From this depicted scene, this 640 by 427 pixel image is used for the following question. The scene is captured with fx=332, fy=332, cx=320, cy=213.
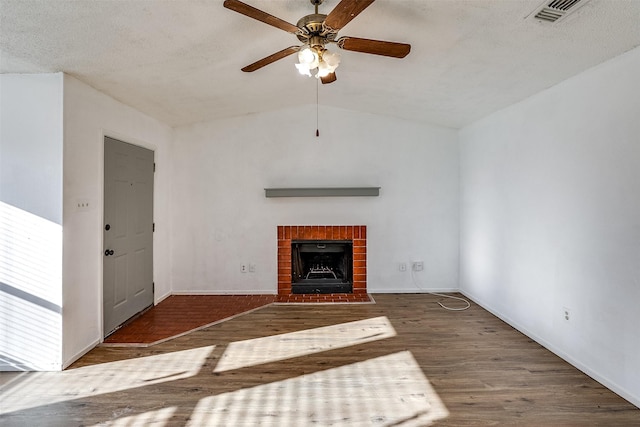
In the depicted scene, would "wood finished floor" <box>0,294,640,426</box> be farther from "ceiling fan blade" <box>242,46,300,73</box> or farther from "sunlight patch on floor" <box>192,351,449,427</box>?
"ceiling fan blade" <box>242,46,300,73</box>

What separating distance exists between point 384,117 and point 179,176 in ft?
9.51

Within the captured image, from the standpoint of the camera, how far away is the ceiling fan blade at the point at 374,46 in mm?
1884

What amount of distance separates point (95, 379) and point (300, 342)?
1.58 metres

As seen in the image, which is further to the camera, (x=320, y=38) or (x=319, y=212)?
(x=319, y=212)

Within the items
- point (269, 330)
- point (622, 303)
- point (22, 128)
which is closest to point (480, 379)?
point (622, 303)

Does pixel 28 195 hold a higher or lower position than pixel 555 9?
lower

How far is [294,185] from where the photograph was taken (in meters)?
4.53

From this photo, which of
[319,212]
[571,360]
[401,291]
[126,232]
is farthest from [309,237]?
[571,360]

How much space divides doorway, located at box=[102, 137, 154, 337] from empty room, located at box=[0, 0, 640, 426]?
3 centimetres

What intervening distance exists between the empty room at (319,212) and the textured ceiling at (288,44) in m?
0.02

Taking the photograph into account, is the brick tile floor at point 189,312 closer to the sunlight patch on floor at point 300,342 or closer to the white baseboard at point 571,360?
the sunlight patch on floor at point 300,342

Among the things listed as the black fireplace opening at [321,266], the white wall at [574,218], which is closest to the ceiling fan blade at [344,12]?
the white wall at [574,218]

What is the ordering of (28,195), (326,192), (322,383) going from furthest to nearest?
(326,192) → (28,195) → (322,383)

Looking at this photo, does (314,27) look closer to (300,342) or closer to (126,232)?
(300,342)
